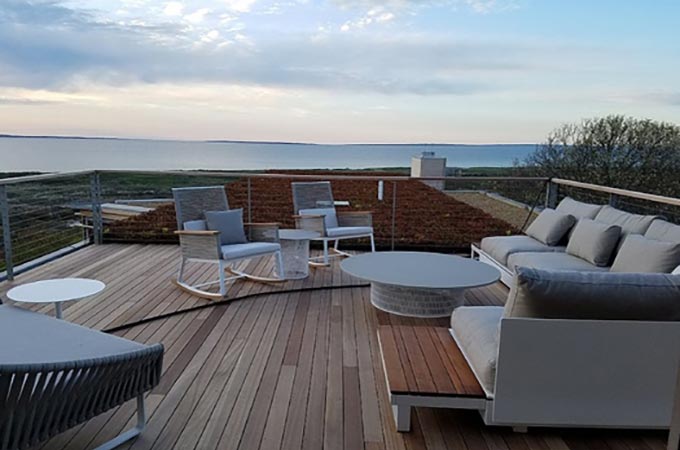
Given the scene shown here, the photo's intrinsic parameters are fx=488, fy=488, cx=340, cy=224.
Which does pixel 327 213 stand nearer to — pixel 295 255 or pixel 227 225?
pixel 295 255

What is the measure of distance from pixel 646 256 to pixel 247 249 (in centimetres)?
312

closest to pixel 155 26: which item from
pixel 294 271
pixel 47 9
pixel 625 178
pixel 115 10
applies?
pixel 115 10

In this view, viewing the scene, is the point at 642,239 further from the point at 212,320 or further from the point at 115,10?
the point at 115,10

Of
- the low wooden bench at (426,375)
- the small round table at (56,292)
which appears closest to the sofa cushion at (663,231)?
the low wooden bench at (426,375)

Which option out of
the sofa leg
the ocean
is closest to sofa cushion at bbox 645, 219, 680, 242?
the sofa leg

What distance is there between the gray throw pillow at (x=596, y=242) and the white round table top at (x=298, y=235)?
2460 mm

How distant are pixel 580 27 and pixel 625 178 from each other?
571 cm

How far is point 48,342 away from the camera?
7.14 feet

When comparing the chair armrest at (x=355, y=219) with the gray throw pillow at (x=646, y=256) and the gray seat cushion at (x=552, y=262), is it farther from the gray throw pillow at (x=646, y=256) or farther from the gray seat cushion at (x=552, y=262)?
the gray throw pillow at (x=646, y=256)

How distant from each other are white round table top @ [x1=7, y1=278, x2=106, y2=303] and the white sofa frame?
1.88 m

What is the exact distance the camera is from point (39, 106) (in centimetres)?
757

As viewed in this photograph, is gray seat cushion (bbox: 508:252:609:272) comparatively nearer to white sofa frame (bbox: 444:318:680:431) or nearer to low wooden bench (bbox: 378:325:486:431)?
low wooden bench (bbox: 378:325:486:431)

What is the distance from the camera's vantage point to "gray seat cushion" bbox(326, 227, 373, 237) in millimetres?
5363

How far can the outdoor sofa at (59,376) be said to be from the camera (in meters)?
1.57
